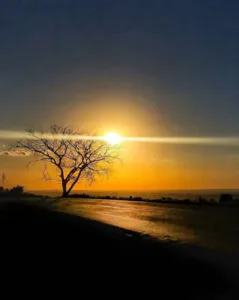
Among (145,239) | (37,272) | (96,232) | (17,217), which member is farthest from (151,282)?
(17,217)

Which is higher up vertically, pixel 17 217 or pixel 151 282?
pixel 17 217

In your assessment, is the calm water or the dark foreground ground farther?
the calm water

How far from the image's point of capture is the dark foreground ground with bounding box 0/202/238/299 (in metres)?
7.78

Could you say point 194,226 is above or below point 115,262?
above

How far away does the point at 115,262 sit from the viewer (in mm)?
9492

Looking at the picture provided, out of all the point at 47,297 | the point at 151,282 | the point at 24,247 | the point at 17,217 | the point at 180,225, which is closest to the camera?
the point at 47,297

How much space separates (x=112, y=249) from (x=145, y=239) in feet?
4.87

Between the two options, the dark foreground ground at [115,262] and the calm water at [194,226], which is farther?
the calm water at [194,226]

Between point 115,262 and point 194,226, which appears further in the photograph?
point 194,226

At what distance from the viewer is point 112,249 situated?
34.8 feet

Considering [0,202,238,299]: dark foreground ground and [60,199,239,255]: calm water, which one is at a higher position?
[60,199,239,255]: calm water

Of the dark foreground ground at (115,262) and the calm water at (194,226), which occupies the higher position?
the calm water at (194,226)

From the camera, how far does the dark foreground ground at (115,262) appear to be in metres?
7.78

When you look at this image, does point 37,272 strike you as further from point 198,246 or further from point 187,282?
point 198,246
